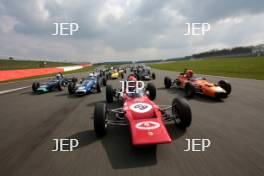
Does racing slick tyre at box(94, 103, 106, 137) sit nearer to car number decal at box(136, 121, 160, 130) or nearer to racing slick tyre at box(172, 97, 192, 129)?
car number decal at box(136, 121, 160, 130)

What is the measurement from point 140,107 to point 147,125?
0.97 meters

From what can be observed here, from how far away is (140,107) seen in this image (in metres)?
5.23

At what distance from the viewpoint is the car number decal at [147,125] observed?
4219 mm

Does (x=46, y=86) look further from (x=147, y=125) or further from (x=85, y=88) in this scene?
(x=147, y=125)

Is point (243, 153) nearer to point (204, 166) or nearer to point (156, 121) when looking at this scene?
point (204, 166)

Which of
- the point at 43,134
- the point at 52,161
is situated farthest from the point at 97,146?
the point at 43,134

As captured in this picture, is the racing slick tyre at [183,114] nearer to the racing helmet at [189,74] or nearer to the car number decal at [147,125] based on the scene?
the car number decal at [147,125]

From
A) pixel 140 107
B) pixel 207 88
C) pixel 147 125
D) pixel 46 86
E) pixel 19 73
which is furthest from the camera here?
pixel 19 73

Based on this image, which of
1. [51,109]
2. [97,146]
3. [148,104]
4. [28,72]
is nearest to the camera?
[97,146]

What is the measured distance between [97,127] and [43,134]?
1.58 meters

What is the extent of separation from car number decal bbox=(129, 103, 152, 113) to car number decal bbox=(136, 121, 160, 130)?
0.62 meters

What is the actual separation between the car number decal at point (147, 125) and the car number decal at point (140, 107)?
0.62 meters

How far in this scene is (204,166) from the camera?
138 inches

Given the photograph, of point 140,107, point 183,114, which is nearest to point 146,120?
point 140,107
